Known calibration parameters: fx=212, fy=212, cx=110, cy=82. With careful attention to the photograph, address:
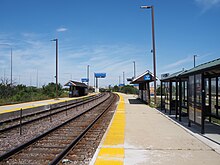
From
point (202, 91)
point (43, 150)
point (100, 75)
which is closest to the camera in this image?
point (43, 150)

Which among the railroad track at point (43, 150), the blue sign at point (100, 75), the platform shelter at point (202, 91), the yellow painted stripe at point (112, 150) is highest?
the blue sign at point (100, 75)

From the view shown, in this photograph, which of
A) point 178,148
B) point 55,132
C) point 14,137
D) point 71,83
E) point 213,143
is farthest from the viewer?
point 71,83

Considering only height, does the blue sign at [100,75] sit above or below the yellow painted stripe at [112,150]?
above

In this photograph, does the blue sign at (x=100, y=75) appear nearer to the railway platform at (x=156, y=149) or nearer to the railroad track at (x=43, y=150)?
the railroad track at (x=43, y=150)

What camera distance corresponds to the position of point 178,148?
605 centimetres

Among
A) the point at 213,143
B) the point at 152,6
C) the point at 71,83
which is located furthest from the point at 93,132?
the point at 71,83

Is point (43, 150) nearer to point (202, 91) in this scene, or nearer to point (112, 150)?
point (112, 150)

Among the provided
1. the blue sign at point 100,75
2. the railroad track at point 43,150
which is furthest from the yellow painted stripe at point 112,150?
the blue sign at point 100,75

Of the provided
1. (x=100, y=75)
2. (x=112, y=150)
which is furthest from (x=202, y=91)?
(x=100, y=75)

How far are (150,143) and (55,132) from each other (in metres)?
4.29

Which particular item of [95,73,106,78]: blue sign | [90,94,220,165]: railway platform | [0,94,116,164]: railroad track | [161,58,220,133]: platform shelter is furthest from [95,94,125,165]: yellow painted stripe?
[95,73,106,78]: blue sign

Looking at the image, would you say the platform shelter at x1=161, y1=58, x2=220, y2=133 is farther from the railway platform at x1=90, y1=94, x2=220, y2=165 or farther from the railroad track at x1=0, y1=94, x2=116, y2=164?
the railroad track at x1=0, y1=94, x2=116, y2=164

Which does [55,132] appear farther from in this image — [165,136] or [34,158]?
[165,136]

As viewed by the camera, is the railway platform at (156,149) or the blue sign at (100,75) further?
the blue sign at (100,75)
